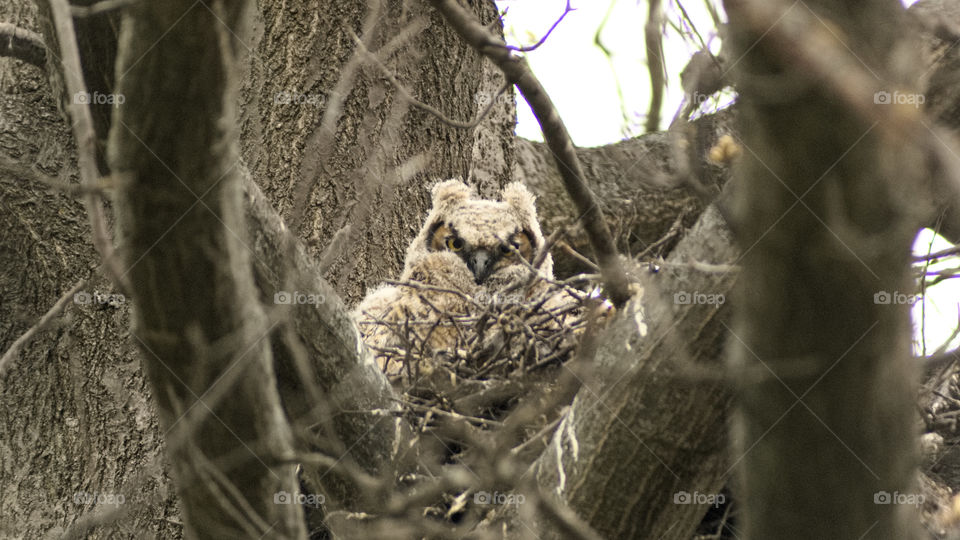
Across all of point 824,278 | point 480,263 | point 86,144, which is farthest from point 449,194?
point 824,278

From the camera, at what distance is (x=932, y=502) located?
3211 millimetres

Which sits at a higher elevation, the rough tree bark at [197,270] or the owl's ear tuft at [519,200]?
the owl's ear tuft at [519,200]

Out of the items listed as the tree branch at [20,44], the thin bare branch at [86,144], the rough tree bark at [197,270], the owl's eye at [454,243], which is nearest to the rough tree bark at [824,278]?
the rough tree bark at [197,270]

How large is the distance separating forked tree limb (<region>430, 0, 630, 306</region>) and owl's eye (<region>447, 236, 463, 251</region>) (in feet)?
7.13

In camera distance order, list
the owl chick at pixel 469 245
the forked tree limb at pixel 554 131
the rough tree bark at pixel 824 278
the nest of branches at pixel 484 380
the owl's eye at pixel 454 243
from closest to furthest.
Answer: the rough tree bark at pixel 824 278 → the forked tree limb at pixel 554 131 → the nest of branches at pixel 484 380 → the owl chick at pixel 469 245 → the owl's eye at pixel 454 243

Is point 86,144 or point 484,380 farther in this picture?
point 484,380

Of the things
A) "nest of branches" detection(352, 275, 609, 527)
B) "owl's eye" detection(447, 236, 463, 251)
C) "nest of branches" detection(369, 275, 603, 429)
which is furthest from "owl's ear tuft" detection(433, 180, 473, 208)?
"nest of branches" detection(369, 275, 603, 429)

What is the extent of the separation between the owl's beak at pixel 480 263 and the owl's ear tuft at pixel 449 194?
0.26 m

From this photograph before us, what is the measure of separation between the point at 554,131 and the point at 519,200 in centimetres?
226

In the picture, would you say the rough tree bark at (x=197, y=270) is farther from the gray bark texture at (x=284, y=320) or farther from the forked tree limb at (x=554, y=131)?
the forked tree limb at (x=554, y=131)

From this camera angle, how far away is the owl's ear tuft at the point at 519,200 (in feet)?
15.0

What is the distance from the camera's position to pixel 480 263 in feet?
14.6

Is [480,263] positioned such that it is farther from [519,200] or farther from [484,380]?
[484,380]

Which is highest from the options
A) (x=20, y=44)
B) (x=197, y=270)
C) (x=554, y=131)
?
(x=20, y=44)
